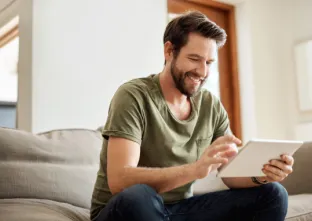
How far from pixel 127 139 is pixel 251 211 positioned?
41 cm

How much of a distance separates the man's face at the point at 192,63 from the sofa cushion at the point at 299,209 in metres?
0.54

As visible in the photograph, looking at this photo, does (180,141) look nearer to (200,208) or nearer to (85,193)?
(200,208)

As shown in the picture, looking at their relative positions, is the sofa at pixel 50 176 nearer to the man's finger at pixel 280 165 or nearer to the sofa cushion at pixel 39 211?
the sofa cushion at pixel 39 211

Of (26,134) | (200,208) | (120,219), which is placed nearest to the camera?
(120,219)

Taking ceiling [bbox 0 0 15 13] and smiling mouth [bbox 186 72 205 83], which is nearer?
smiling mouth [bbox 186 72 205 83]

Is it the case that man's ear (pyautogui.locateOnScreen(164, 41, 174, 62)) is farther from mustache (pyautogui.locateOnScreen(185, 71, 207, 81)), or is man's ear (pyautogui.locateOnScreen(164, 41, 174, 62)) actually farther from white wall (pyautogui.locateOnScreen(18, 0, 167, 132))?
white wall (pyautogui.locateOnScreen(18, 0, 167, 132))

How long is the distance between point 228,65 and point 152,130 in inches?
83.1

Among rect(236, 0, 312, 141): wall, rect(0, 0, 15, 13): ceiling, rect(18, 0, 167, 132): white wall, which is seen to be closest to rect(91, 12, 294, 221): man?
rect(18, 0, 167, 132): white wall

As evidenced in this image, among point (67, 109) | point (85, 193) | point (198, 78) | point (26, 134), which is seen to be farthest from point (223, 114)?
point (67, 109)

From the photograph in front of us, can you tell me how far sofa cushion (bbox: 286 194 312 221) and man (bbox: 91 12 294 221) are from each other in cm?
26

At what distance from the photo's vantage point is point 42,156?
148 cm

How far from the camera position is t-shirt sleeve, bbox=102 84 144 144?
1197 mm

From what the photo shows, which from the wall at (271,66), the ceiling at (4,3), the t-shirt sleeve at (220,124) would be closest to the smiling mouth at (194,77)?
the t-shirt sleeve at (220,124)

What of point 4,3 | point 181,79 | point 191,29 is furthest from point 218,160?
point 4,3
